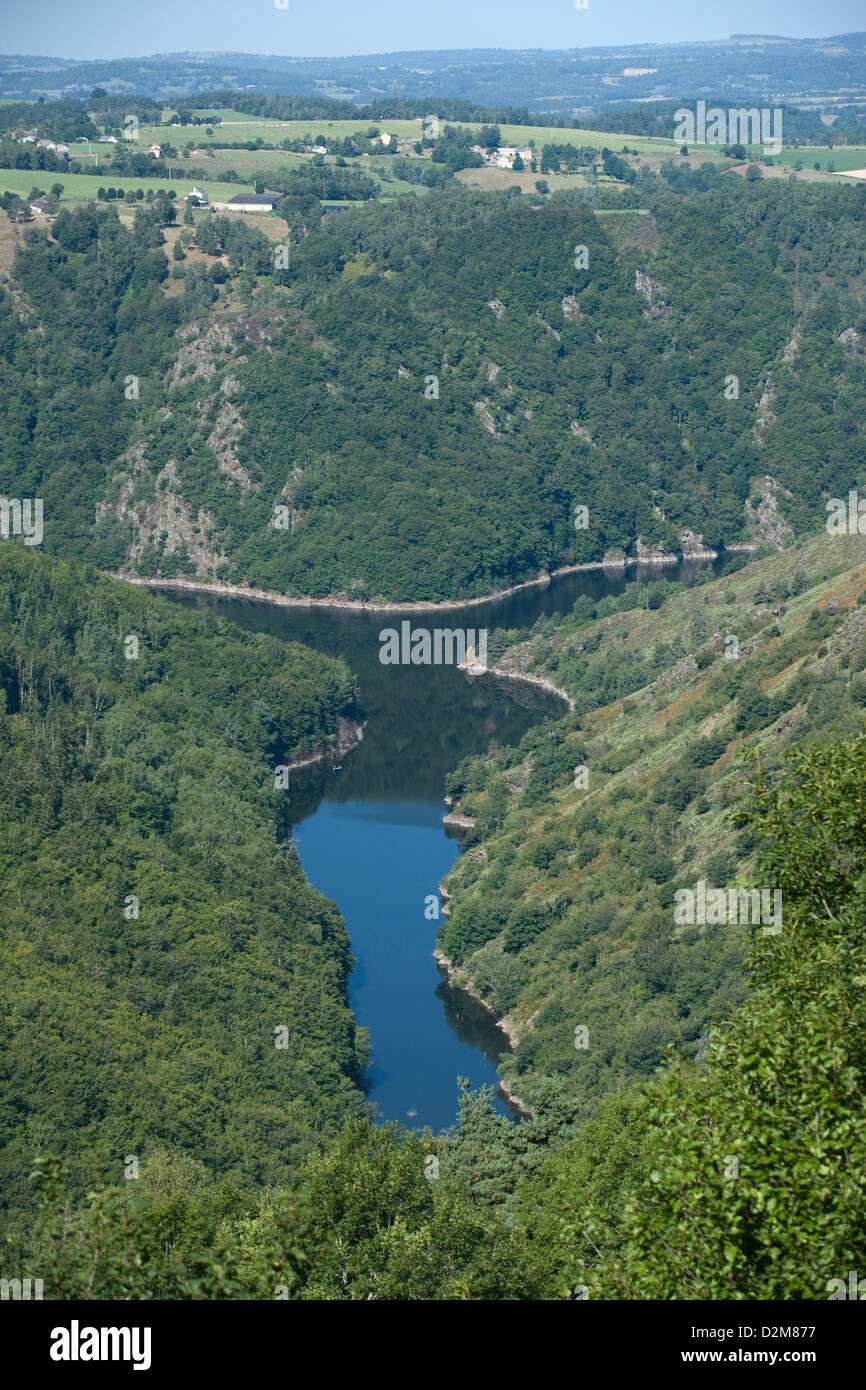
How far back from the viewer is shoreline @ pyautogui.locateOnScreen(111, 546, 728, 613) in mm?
159750

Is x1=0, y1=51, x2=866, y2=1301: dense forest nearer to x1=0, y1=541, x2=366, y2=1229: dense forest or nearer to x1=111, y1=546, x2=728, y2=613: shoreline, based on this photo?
x1=0, y1=541, x2=366, y2=1229: dense forest

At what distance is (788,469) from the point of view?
18962cm

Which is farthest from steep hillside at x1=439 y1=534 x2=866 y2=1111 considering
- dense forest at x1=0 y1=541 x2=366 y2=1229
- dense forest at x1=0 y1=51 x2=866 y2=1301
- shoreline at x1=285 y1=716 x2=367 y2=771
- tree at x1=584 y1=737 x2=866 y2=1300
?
tree at x1=584 y1=737 x2=866 y2=1300

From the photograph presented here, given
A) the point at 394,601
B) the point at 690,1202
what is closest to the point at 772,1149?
the point at 690,1202

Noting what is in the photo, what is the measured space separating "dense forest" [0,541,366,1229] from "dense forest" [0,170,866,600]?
58218mm

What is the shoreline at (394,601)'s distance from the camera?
15975cm

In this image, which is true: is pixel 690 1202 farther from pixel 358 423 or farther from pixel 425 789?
pixel 358 423

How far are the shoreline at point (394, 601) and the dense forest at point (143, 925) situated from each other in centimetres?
4800

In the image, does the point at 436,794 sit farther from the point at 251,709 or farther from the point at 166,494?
the point at 166,494

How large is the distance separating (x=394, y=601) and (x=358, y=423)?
26.0 metres

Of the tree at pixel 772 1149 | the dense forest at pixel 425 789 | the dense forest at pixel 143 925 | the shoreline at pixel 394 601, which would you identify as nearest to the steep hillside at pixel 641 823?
the dense forest at pixel 425 789

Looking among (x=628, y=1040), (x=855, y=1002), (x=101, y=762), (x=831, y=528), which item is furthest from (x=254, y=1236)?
(x=831, y=528)

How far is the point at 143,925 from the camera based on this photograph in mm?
74875
